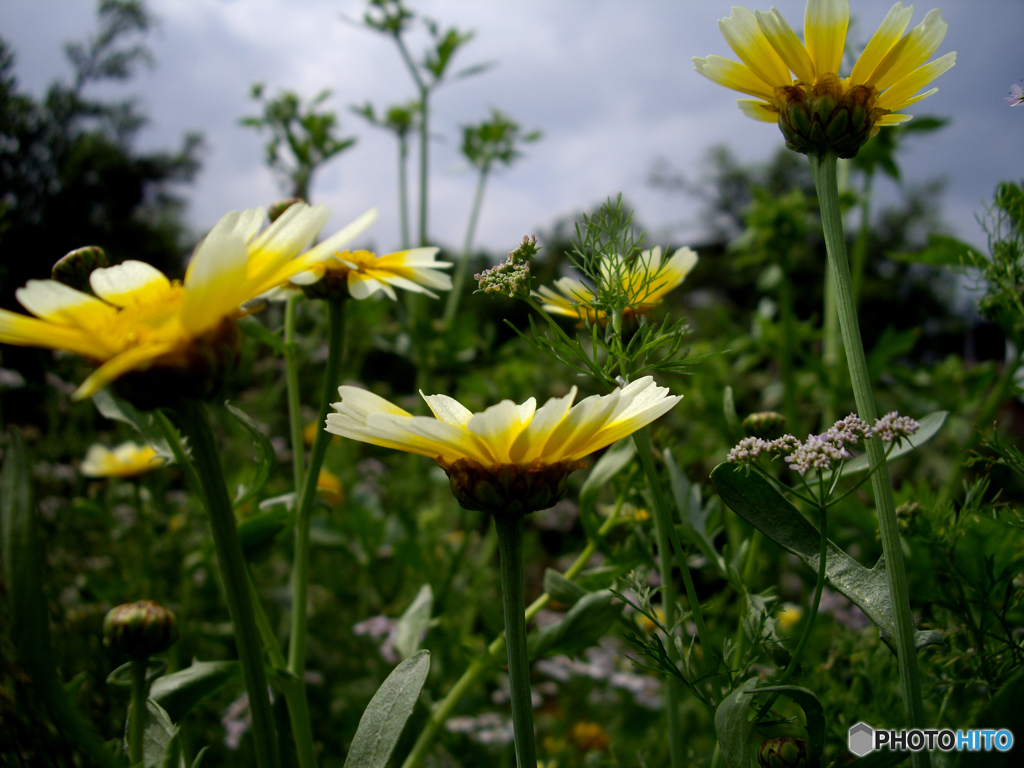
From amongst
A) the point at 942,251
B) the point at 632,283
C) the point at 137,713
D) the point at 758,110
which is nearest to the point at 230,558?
the point at 137,713

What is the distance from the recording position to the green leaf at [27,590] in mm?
246

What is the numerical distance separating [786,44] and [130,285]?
1.25 feet

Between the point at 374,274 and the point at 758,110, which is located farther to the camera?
the point at 374,274

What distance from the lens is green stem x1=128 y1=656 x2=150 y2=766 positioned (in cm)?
37

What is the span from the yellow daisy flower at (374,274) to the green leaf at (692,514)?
22 cm

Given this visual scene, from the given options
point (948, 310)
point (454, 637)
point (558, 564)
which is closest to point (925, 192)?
point (948, 310)

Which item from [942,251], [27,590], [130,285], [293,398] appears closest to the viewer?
[27,590]

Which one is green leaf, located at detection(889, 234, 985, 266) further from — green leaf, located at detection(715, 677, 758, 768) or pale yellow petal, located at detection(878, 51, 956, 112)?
green leaf, located at detection(715, 677, 758, 768)

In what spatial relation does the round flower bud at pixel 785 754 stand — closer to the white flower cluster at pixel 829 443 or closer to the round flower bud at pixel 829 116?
→ the white flower cluster at pixel 829 443

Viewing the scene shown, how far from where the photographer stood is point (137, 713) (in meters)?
0.39

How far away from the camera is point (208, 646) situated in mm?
1146

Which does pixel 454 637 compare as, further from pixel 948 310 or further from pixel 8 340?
pixel 948 310

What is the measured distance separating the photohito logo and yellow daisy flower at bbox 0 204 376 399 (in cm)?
34

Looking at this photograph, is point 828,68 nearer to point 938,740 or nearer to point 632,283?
point 632,283
